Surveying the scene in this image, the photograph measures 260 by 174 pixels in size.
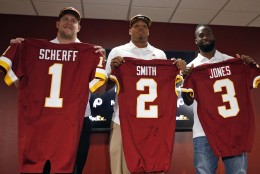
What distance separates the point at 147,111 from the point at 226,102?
0.71 meters

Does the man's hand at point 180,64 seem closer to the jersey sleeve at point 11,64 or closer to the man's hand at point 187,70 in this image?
the man's hand at point 187,70

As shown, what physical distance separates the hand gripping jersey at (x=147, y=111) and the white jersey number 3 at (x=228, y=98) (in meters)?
0.43

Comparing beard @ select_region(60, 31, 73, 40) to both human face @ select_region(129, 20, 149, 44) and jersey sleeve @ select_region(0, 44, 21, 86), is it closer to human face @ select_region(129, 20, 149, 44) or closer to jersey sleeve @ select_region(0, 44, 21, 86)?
jersey sleeve @ select_region(0, 44, 21, 86)

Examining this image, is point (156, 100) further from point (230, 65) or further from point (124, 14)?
point (124, 14)

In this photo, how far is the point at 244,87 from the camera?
2477mm

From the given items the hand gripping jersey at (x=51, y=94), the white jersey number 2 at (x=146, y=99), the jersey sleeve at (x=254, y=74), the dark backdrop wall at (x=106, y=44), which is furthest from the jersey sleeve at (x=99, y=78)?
the dark backdrop wall at (x=106, y=44)

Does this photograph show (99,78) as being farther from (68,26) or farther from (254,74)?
(254,74)

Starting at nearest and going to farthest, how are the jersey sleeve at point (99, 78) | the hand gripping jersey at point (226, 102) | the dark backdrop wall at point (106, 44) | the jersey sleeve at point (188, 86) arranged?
1. the jersey sleeve at point (99, 78)
2. the hand gripping jersey at point (226, 102)
3. the jersey sleeve at point (188, 86)
4. the dark backdrop wall at point (106, 44)

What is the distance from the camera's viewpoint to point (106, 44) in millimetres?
4395

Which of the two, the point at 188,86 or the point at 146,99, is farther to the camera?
the point at 188,86

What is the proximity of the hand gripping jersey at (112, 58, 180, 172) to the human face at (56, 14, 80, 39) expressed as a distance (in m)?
0.46

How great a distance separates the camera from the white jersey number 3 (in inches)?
95.9

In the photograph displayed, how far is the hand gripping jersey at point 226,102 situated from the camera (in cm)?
238

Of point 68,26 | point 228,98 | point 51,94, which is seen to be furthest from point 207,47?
point 51,94
